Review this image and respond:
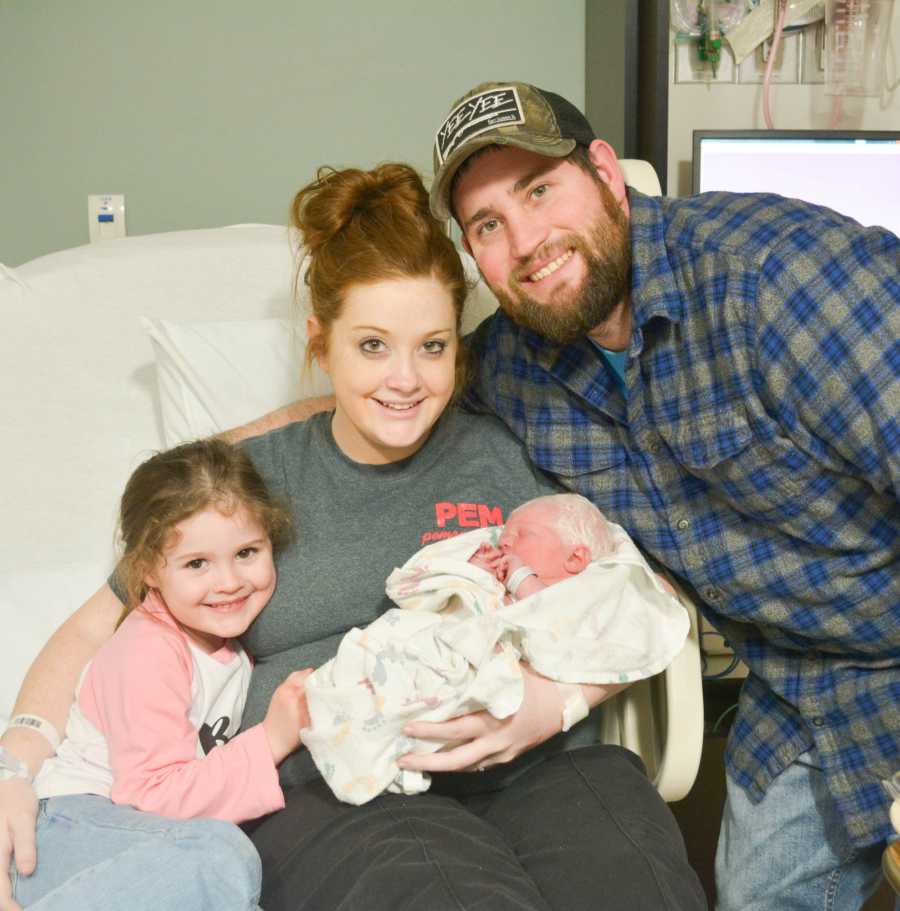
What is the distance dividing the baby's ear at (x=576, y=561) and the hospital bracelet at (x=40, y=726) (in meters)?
0.70

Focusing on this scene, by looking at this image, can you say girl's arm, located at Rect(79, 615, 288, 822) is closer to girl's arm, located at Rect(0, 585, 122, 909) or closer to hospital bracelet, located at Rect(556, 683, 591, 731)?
girl's arm, located at Rect(0, 585, 122, 909)

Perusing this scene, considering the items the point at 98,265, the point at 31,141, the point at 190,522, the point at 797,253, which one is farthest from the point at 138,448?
the point at 797,253

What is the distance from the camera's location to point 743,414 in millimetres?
1339

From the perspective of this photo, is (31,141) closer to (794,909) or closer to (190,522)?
(190,522)

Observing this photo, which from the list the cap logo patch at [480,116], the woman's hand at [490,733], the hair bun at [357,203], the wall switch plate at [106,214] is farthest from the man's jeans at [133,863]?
the wall switch plate at [106,214]

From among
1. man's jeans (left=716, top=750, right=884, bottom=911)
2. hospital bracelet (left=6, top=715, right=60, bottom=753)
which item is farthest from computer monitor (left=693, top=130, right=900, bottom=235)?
hospital bracelet (left=6, top=715, right=60, bottom=753)

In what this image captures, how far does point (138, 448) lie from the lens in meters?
1.77

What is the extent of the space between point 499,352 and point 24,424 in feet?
2.67

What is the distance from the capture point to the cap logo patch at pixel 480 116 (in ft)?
Result: 4.50

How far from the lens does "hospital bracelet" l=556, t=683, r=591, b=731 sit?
1288 millimetres

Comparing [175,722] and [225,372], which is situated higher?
[225,372]

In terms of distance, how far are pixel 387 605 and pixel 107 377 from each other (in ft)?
2.32

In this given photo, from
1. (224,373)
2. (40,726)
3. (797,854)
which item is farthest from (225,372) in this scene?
(797,854)

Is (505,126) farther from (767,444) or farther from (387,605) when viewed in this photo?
(387,605)
